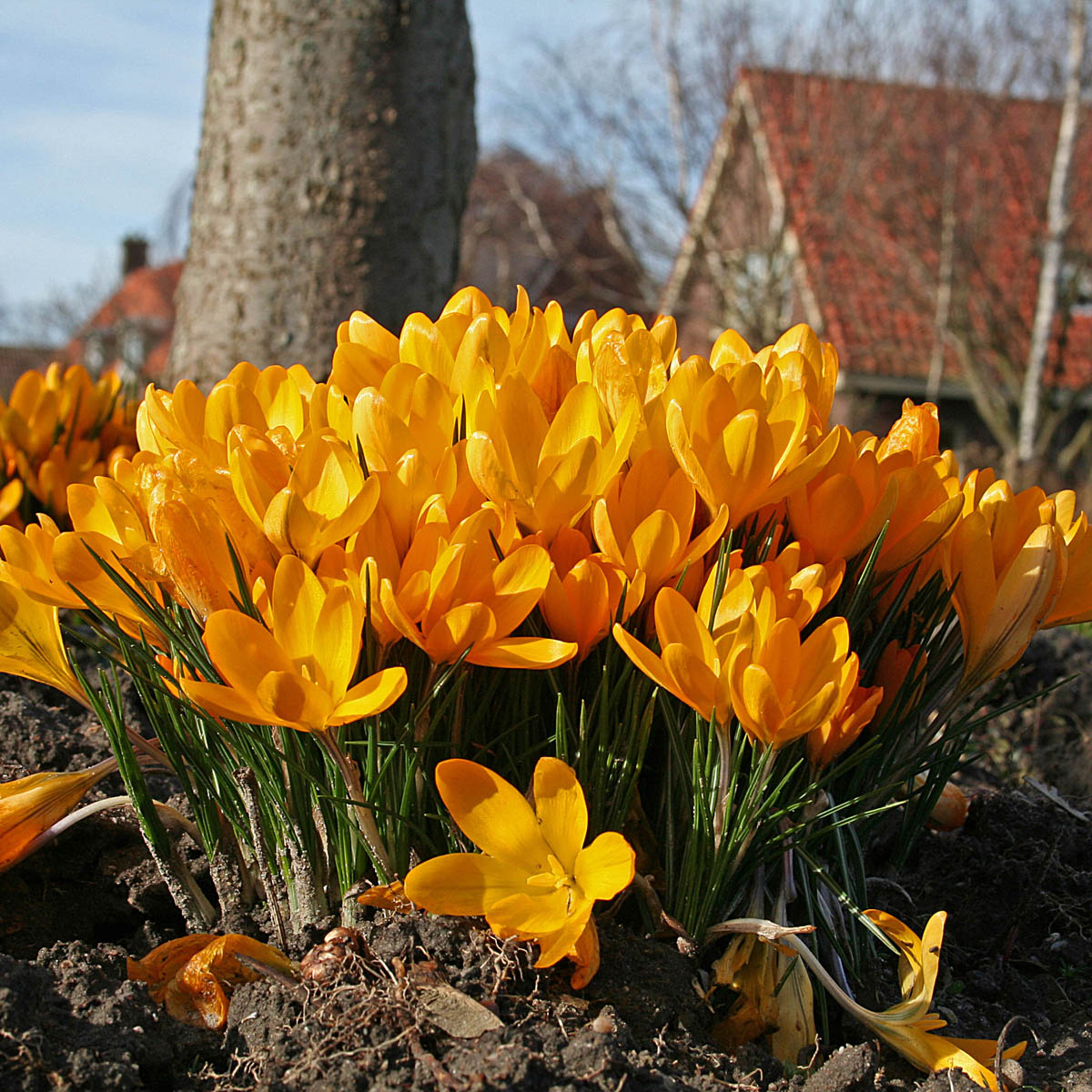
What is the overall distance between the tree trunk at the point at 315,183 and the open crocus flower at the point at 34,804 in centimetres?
231

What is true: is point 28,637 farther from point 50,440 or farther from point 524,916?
point 50,440

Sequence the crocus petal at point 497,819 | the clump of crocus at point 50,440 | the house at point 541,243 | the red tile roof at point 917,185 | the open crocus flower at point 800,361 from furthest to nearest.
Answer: the house at point 541,243 → the red tile roof at point 917,185 → the clump of crocus at point 50,440 → the open crocus flower at point 800,361 → the crocus petal at point 497,819

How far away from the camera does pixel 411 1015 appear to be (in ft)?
3.56

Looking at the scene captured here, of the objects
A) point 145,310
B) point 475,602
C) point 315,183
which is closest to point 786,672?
point 475,602

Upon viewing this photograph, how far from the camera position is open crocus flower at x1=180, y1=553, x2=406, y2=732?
100 cm

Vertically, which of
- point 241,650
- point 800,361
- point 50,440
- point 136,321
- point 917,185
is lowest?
point 136,321

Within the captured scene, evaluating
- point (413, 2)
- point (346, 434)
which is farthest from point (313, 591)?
point (413, 2)

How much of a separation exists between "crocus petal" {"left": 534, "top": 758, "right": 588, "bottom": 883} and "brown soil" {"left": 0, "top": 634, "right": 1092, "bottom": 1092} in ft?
0.45

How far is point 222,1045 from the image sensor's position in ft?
3.78

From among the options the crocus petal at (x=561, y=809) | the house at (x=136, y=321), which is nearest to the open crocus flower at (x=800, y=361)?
the crocus petal at (x=561, y=809)

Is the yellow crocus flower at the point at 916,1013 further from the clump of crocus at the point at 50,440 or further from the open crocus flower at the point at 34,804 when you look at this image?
the clump of crocus at the point at 50,440

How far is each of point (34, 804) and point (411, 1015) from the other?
548 mm

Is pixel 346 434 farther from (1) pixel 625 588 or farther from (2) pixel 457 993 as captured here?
(2) pixel 457 993

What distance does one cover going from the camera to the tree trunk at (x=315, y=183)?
3.53 meters
